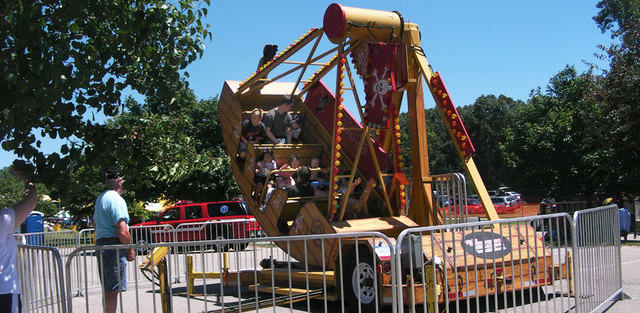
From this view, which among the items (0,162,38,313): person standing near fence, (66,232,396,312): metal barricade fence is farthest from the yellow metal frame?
(0,162,38,313): person standing near fence

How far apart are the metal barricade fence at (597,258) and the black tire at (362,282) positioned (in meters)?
2.30

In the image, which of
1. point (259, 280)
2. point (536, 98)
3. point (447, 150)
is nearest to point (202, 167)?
point (259, 280)

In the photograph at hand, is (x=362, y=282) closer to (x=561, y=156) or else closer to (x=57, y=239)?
(x=57, y=239)

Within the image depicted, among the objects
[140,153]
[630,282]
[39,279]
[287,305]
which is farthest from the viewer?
[630,282]

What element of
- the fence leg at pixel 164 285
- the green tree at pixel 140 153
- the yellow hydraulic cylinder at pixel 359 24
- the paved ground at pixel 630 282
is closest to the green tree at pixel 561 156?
the paved ground at pixel 630 282

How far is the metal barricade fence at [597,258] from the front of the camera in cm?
684

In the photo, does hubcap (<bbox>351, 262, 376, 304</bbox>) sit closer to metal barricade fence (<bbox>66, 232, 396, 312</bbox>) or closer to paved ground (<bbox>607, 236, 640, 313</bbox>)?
metal barricade fence (<bbox>66, 232, 396, 312</bbox>)

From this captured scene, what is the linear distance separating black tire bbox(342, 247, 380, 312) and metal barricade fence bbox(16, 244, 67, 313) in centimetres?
326

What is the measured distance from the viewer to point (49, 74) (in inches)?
205

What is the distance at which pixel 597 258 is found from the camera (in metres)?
7.48

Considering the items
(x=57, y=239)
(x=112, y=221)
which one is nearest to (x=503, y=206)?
(x=57, y=239)

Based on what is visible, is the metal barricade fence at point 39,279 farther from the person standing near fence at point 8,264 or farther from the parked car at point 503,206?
the parked car at point 503,206

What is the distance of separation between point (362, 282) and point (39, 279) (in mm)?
3616

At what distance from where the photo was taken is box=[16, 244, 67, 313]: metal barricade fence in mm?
5961
